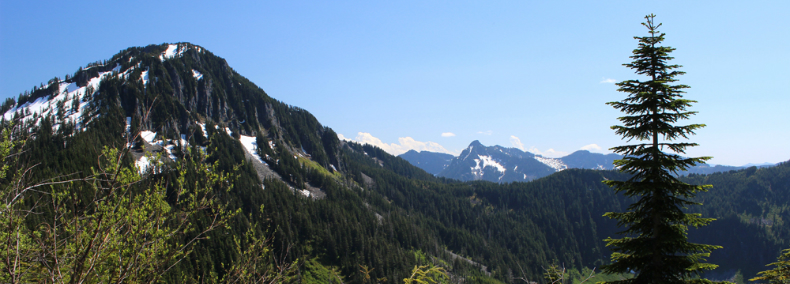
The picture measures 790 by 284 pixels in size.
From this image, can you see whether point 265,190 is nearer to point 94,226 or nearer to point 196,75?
point 196,75

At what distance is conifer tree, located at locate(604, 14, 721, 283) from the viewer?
12.2m

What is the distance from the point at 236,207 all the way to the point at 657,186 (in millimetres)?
108853

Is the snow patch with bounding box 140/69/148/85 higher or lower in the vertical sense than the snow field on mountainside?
higher

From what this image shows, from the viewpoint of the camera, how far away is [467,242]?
164 metres

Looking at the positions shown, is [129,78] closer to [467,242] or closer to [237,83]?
[237,83]

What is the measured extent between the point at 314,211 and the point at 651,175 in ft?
359

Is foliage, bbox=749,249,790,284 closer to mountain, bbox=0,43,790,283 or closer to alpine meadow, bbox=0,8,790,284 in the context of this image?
alpine meadow, bbox=0,8,790,284

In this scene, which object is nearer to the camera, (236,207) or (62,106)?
(236,207)

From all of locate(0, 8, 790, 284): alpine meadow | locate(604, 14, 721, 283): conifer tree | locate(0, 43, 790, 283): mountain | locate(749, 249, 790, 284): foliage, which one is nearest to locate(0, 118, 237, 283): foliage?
locate(0, 8, 790, 284): alpine meadow

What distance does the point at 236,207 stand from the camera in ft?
336

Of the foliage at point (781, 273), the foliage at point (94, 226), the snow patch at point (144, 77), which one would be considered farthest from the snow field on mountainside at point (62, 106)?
the foliage at point (781, 273)

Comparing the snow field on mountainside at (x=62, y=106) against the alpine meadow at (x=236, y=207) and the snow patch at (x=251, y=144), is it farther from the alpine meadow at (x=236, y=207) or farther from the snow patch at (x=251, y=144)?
the snow patch at (x=251, y=144)

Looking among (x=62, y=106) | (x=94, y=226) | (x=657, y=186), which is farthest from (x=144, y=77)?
(x=657, y=186)

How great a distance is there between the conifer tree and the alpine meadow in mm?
54
